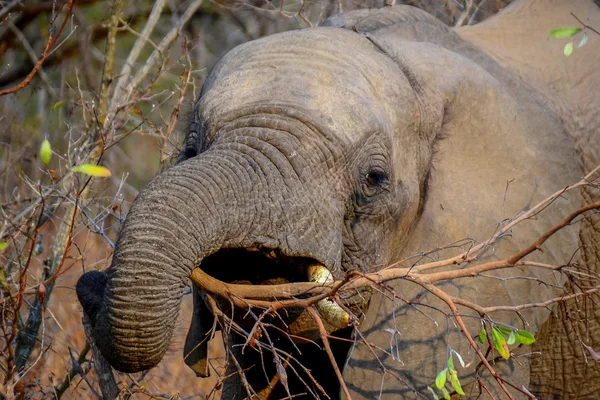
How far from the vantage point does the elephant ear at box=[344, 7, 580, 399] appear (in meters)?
3.20

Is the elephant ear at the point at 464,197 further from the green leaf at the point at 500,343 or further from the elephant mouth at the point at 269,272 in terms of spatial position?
the green leaf at the point at 500,343

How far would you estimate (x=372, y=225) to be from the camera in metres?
3.29

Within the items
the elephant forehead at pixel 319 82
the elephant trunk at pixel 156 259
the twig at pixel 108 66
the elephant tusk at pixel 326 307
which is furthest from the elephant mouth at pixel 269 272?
the twig at pixel 108 66

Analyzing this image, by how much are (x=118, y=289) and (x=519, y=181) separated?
60.7 inches

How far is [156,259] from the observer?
250 centimetres

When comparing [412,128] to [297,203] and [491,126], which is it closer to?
[491,126]

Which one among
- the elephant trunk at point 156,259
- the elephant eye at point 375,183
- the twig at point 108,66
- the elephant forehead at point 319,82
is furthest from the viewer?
the twig at point 108,66

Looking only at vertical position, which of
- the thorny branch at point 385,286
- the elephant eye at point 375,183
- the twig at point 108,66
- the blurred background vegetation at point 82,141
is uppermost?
the thorny branch at point 385,286

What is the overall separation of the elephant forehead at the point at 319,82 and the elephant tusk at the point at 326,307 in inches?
16.8

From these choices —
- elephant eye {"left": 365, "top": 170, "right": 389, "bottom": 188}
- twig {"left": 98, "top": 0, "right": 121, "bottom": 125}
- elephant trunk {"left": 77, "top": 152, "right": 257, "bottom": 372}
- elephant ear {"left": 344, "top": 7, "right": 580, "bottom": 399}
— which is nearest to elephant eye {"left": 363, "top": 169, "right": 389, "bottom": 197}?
elephant eye {"left": 365, "top": 170, "right": 389, "bottom": 188}

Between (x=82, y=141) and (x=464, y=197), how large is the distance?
269 cm

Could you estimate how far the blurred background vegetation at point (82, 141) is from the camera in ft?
12.8

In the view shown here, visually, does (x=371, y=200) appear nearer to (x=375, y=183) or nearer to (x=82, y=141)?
(x=375, y=183)

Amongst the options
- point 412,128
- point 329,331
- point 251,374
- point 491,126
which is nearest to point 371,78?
point 412,128
